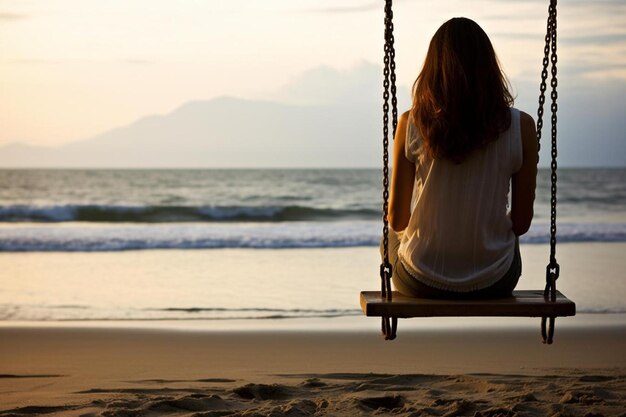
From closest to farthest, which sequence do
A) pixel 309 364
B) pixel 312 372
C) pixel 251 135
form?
pixel 312 372
pixel 309 364
pixel 251 135

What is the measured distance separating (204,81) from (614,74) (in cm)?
1146

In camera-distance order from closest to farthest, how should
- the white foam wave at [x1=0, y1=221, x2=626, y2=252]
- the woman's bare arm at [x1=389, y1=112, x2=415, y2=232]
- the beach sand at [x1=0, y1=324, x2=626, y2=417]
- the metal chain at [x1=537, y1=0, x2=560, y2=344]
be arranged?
the woman's bare arm at [x1=389, y1=112, x2=415, y2=232]
the metal chain at [x1=537, y1=0, x2=560, y2=344]
the beach sand at [x1=0, y1=324, x2=626, y2=417]
the white foam wave at [x1=0, y1=221, x2=626, y2=252]

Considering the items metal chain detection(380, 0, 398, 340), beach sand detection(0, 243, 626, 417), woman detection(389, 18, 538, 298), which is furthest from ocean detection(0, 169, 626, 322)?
woman detection(389, 18, 538, 298)

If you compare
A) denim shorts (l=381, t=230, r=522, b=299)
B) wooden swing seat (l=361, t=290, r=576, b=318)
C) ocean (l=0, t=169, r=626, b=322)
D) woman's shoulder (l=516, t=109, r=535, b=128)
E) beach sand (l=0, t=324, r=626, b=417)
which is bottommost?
beach sand (l=0, t=324, r=626, b=417)

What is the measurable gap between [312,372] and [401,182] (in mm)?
2202

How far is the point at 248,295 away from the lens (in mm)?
8844

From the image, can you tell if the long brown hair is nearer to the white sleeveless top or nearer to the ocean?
the white sleeveless top

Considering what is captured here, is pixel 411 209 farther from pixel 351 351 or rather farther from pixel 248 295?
pixel 248 295

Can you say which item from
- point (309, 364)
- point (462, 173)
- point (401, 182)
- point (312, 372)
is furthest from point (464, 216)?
point (309, 364)

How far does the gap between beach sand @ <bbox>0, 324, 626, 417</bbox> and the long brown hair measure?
1481 mm

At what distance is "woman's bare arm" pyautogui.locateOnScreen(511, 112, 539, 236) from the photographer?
12.7ft

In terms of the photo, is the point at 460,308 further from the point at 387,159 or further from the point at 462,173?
the point at 387,159

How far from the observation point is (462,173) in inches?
151

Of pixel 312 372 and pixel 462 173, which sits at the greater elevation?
pixel 462 173
